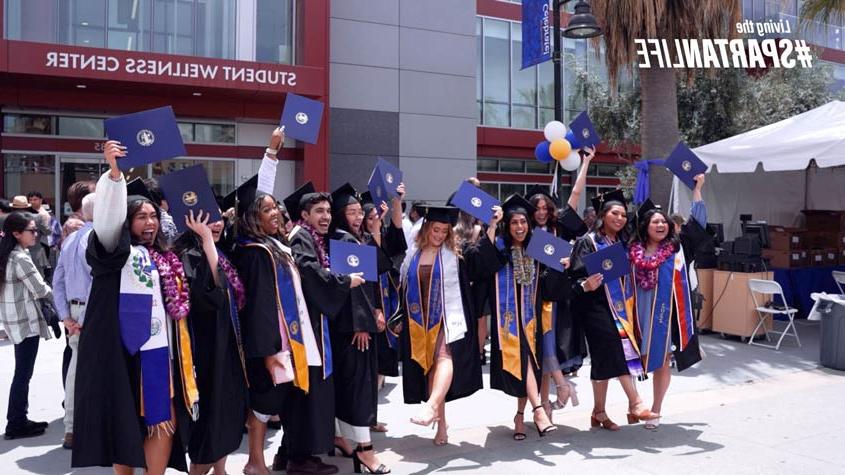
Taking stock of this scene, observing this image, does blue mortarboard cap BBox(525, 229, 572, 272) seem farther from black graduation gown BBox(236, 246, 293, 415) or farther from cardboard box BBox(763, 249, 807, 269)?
cardboard box BBox(763, 249, 807, 269)

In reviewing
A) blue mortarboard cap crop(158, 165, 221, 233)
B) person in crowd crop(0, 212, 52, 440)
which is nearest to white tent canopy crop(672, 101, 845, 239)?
Result: blue mortarboard cap crop(158, 165, 221, 233)

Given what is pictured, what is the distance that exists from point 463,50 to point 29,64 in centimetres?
1001

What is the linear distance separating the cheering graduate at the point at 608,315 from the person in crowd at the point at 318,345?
1870 millimetres

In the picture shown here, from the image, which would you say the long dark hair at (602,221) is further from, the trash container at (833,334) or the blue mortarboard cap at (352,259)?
the trash container at (833,334)

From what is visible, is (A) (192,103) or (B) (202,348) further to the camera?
(A) (192,103)

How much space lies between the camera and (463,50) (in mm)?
18391

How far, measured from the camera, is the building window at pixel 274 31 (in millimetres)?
15570

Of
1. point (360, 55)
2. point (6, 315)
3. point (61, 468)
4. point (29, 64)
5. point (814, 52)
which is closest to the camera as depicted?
point (61, 468)

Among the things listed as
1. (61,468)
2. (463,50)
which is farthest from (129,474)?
(463,50)

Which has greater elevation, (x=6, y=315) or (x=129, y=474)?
(x=6, y=315)

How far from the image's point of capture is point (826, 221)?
11766 mm

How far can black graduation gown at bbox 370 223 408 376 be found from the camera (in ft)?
18.1

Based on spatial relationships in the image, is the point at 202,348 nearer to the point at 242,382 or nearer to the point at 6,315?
the point at 242,382

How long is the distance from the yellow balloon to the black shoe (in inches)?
216
